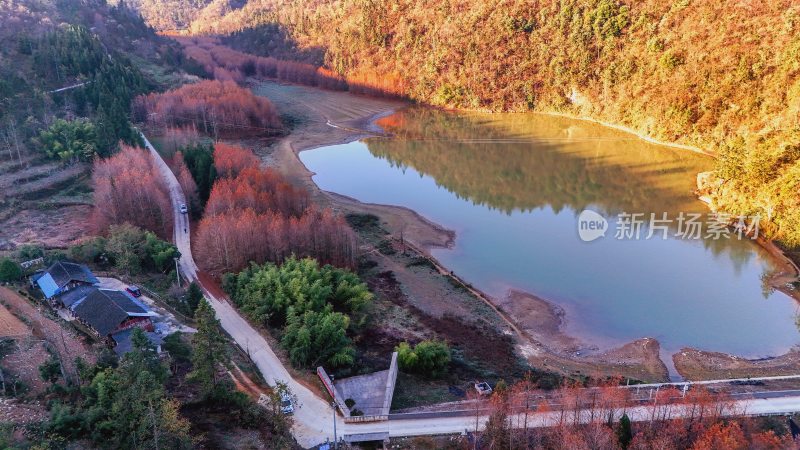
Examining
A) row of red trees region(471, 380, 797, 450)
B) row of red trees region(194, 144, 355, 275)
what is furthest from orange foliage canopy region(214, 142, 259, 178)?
row of red trees region(471, 380, 797, 450)

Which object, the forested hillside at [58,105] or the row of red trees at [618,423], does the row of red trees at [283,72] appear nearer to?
the forested hillside at [58,105]

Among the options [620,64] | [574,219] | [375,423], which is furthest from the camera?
[620,64]

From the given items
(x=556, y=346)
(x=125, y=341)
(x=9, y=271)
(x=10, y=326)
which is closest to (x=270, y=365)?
(x=125, y=341)

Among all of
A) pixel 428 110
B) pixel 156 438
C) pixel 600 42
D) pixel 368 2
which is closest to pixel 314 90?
pixel 368 2

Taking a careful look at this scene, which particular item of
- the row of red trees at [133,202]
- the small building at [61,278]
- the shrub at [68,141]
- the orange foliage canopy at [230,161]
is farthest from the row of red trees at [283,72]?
the small building at [61,278]

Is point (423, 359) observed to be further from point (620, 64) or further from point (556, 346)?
point (620, 64)
